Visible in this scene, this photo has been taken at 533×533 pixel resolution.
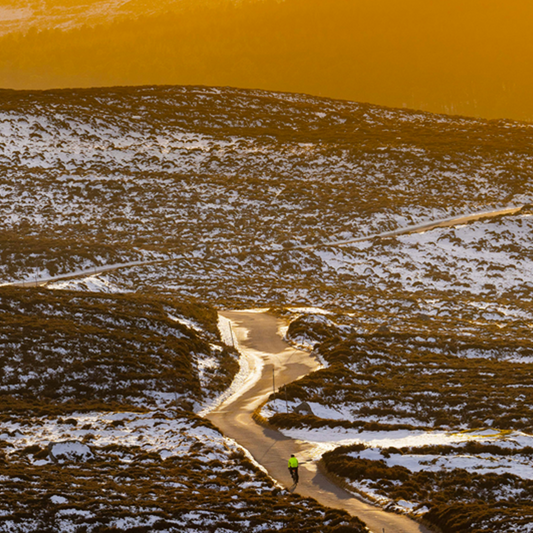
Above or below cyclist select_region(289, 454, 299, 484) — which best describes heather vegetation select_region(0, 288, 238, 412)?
below

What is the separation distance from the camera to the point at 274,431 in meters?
29.2

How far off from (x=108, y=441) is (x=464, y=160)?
89827 millimetres

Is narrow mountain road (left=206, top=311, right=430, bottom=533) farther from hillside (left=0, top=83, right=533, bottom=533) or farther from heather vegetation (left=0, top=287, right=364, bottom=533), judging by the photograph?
heather vegetation (left=0, top=287, right=364, bottom=533)

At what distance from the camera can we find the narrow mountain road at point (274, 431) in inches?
815

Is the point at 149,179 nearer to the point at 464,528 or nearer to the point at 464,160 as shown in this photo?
the point at 464,160

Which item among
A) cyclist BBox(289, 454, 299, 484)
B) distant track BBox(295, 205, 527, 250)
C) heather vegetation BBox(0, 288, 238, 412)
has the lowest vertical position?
distant track BBox(295, 205, 527, 250)

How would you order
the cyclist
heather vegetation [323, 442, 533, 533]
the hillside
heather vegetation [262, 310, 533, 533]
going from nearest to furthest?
heather vegetation [323, 442, 533, 533] < heather vegetation [262, 310, 533, 533] < the cyclist < the hillside

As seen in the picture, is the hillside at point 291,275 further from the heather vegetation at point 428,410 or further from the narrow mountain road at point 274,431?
the narrow mountain road at point 274,431

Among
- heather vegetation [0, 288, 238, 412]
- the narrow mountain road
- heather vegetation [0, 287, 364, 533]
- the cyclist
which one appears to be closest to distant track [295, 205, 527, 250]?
the narrow mountain road

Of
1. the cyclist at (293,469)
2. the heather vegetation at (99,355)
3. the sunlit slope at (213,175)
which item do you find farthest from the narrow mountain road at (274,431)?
the sunlit slope at (213,175)

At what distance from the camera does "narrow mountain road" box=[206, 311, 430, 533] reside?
20.7 meters

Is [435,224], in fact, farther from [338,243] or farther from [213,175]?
[213,175]

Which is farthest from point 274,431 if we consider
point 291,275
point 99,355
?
point 291,275

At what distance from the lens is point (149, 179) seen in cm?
9481
